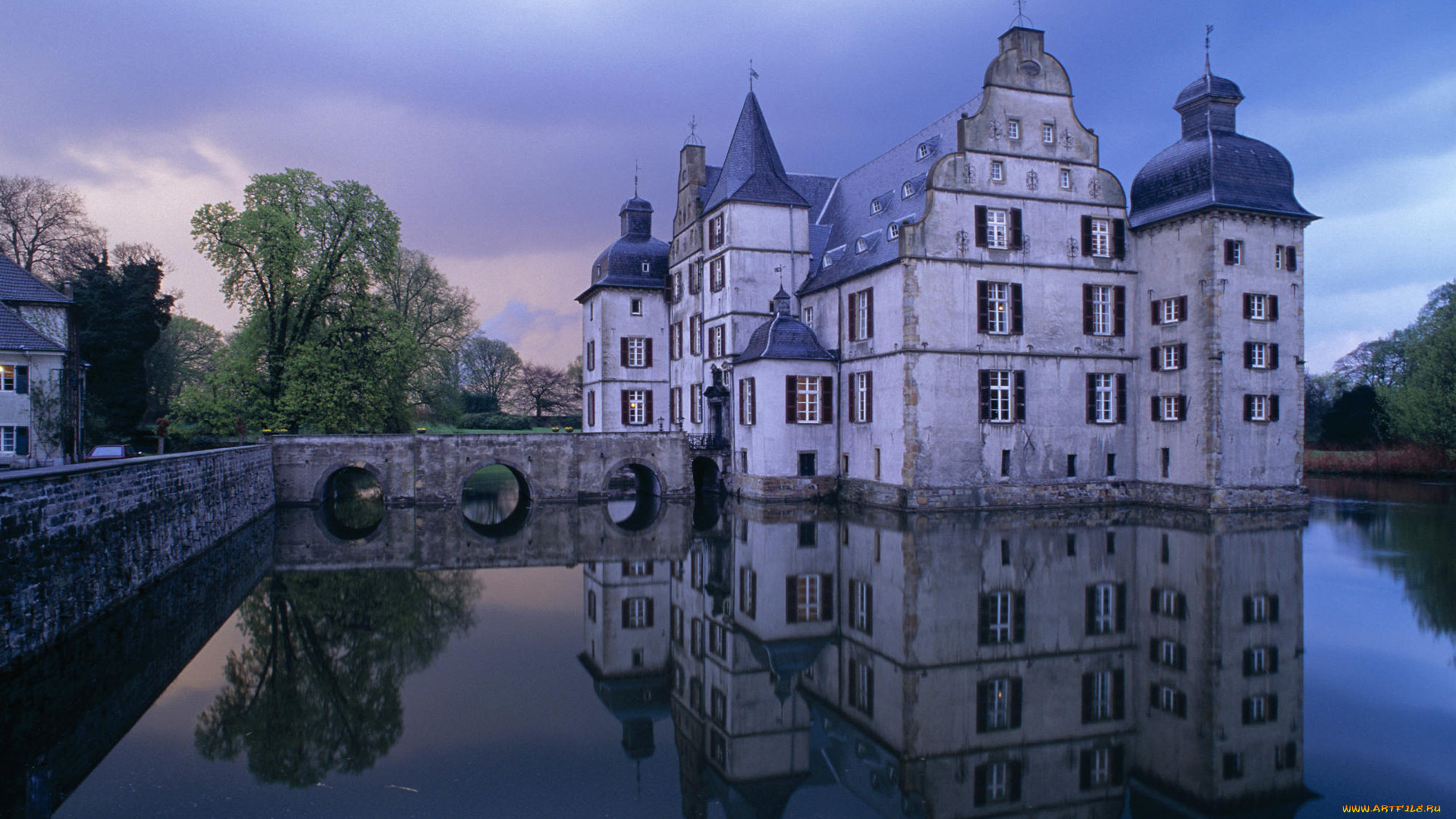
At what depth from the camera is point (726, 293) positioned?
1211 inches

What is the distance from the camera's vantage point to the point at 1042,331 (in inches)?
1055

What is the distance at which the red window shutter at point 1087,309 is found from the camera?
27.2 meters

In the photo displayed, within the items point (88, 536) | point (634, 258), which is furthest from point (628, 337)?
point (88, 536)

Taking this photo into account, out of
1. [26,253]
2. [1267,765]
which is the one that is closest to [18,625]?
[1267,765]

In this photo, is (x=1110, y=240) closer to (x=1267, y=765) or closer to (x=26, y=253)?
(x=1267, y=765)

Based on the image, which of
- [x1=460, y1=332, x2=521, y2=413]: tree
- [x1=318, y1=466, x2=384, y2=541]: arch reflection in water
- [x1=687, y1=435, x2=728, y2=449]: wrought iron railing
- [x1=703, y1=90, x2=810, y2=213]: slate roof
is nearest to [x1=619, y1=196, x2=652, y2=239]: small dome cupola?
[x1=703, y1=90, x2=810, y2=213]: slate roof

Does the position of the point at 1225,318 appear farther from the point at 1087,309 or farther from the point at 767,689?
the point at 767,689

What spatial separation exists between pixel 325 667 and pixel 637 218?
30.6m

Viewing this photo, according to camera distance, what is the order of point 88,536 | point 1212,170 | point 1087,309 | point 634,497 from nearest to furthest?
point 88,536
point 1212,170
point 1087,309
point 634,497

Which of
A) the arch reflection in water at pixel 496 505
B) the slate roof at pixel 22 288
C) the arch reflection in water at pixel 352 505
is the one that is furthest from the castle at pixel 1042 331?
the slate roof at pixel 22 288

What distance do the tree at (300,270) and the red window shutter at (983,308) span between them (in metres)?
20.0

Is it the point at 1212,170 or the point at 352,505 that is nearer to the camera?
the point at 1212,170

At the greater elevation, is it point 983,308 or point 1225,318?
point 983,308

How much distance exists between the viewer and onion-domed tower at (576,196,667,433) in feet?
120
